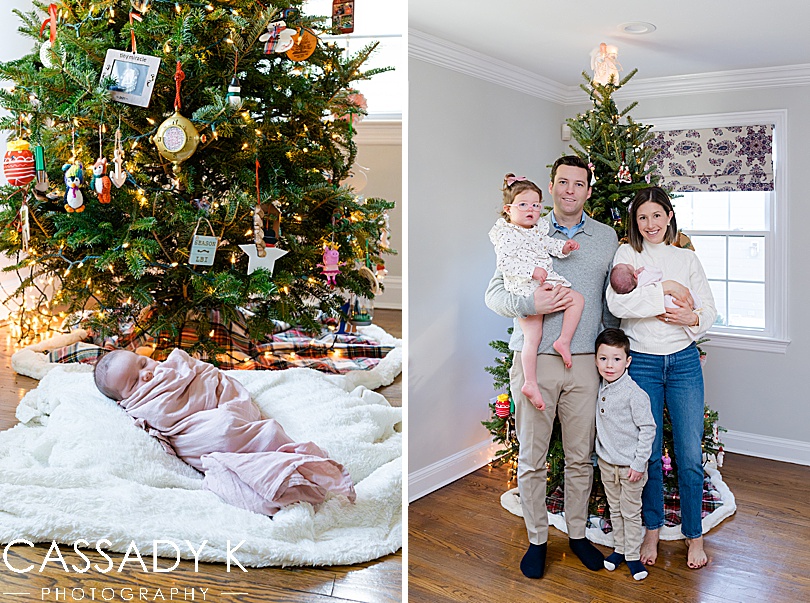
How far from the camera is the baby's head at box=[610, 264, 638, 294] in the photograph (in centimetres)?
202

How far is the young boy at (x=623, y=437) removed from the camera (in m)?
2.04

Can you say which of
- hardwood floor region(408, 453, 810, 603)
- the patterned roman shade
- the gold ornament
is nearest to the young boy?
hardwood floor region(408, 453, 810, 603)

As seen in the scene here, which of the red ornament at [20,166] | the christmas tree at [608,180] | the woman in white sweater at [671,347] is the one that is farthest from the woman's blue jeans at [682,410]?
the red ornament at [20,166]

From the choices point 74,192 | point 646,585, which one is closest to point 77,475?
point 74,192

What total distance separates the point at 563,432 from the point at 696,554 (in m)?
0.53

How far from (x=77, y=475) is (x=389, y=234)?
1881 mm

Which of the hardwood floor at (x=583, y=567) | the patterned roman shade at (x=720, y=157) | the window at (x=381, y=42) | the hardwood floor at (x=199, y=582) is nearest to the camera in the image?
the hardwood floor at (x=199, y=582)

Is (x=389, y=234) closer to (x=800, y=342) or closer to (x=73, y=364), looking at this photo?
(x=73, y=364)

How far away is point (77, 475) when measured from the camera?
1.72 meters

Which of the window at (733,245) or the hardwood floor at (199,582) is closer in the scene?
the hardwood floor at (199,582)

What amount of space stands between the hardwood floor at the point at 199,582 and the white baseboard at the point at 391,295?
2.01 metres

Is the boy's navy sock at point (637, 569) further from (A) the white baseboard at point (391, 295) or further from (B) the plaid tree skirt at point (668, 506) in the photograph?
(A) the white baseboard at point (391, 295)

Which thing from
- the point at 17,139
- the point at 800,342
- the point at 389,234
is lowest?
the point at 800,342

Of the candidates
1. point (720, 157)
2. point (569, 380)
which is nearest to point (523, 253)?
point (569, 380)
